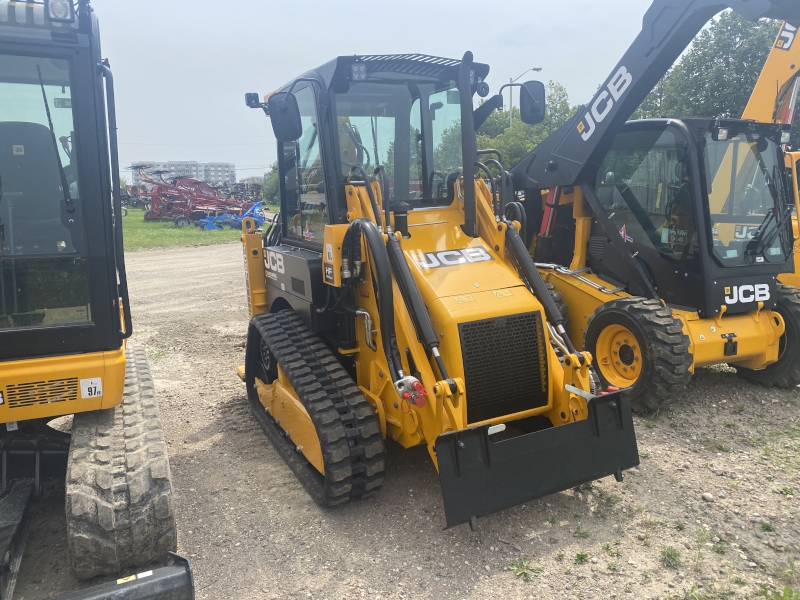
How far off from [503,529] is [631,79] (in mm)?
4246

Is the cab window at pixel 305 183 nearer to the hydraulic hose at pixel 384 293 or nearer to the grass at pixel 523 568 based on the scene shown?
the hydraulic hose at pixel 384 293

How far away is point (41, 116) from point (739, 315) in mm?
5606

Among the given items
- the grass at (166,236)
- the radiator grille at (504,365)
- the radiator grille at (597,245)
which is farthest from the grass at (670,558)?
the grass at (166,236)

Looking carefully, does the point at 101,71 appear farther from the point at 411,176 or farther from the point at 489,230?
the point at 489,230

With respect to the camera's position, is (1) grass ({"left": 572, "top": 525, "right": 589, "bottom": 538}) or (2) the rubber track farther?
(2) the rubber track

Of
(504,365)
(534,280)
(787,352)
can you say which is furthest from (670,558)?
(787,352)

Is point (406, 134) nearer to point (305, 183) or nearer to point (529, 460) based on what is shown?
point (305, 183)

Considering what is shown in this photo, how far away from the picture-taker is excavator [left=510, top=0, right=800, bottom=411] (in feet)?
17.4

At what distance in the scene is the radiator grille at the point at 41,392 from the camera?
9.24ft

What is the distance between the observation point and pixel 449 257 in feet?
13.4

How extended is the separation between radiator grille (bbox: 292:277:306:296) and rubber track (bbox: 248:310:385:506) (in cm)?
35

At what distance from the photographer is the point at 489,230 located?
171 inches

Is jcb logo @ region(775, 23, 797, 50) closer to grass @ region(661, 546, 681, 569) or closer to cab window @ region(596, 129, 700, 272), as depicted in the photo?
cab window @ region(596, 129, 700, 272)

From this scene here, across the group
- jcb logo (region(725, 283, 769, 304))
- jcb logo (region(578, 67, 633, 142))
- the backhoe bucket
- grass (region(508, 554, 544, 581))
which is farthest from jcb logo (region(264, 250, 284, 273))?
jcb logo (region(725, 283, 769, 304))
